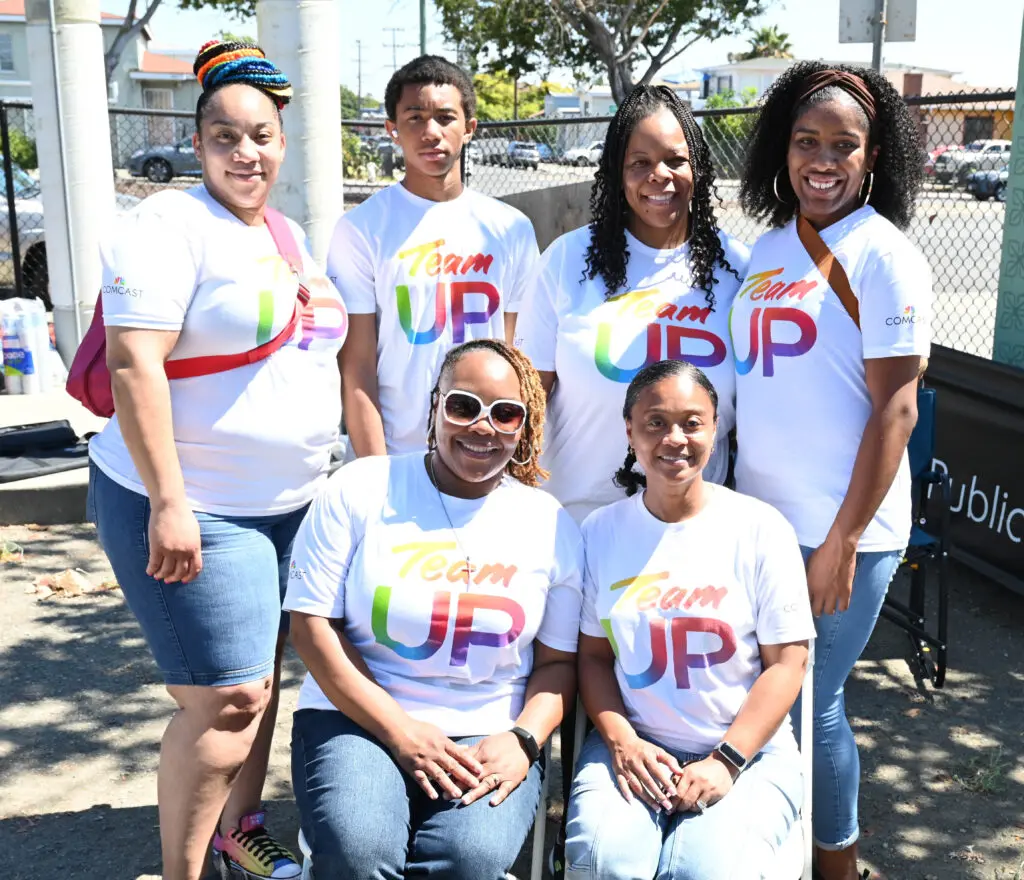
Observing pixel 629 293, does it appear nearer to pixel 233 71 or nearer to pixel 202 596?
pixel 233 71

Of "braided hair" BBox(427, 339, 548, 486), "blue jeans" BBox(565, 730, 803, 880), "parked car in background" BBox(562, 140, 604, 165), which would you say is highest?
"parked car in background" BBox(562, 140, 604, 165)

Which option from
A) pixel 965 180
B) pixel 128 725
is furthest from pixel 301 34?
pixel 965 180

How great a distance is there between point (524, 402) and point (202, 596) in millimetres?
910

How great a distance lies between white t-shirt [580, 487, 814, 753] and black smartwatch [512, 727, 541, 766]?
25cm

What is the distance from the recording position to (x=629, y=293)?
9.80 ft

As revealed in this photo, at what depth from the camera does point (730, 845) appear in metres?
2.37

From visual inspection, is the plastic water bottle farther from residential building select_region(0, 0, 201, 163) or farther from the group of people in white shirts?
residential building select_region(0, 0, 201, 163)

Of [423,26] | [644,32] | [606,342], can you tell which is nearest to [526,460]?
[606,342]

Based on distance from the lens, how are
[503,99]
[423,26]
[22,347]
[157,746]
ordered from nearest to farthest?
1. [157,746]
2. [22,347]
3. [423,26]
4. [503,99]

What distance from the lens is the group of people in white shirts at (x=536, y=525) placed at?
2.50 m

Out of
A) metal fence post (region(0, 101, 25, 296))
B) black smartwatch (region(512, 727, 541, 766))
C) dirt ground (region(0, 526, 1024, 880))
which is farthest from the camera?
metal fence post (region(0, 101, 25, 296))

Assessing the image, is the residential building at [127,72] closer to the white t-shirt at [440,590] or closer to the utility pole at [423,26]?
the utility pole at [423,26]

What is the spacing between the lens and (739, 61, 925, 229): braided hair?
2789 mm

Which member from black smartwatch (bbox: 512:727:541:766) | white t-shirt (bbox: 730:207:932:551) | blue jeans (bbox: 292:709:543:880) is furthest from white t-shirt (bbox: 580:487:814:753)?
blue jeans (bbox: 292:709:543:880)
